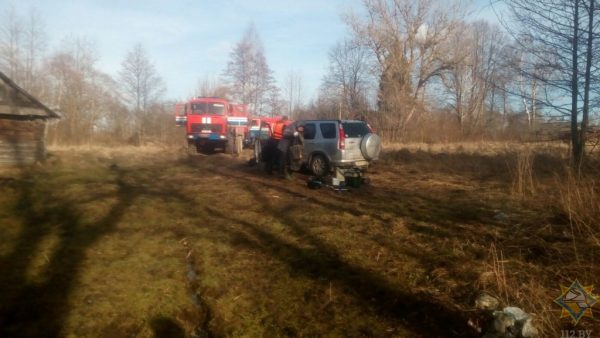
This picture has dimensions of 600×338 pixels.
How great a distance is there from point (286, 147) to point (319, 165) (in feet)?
3.46

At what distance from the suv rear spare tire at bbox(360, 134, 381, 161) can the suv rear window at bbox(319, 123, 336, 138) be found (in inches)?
32.9

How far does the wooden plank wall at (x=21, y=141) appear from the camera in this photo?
44.5 ft

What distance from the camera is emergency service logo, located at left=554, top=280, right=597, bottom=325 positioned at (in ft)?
11.1

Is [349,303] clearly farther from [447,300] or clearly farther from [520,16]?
[520,16]

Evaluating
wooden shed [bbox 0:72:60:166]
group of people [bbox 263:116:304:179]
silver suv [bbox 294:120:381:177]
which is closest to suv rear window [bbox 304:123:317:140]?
silver suv [bbox 294:120:381:177]

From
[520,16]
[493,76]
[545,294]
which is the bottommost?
[545,294]

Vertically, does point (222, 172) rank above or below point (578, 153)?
below

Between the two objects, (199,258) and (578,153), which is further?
(578,153)

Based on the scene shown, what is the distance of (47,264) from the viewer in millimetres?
5062

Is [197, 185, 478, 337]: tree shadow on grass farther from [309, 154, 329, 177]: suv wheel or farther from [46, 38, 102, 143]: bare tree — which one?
[46, 38, 102, 143]: bare tree

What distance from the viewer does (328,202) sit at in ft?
26.7

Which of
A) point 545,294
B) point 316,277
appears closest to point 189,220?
point 316,277

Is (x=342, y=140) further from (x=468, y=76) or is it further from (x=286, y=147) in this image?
(x=468, y=76)

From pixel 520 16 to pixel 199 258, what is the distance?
885 cm
